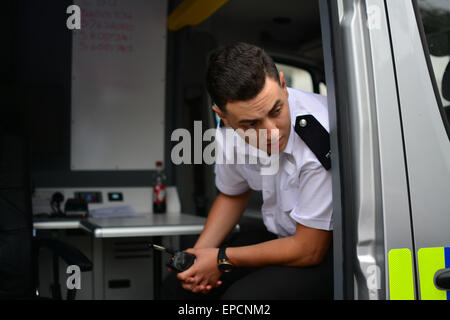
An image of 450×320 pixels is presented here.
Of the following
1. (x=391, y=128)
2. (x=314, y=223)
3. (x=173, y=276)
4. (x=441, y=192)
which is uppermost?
(x=391, y=128)

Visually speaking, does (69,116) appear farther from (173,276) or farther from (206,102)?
(173,276)

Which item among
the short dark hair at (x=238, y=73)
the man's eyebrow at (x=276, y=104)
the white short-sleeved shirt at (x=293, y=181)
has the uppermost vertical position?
the short dark hair at (x=238, y=73)

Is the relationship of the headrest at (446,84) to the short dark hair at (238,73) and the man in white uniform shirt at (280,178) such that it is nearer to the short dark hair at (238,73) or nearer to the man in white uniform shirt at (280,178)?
the man in white uniform shirt at (280,178)

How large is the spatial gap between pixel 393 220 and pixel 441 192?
Result: 0.49ft

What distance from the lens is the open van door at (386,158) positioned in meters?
1.10

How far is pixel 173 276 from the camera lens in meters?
1.97

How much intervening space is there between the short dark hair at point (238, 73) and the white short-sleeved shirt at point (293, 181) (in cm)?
21

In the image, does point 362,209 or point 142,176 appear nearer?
point 362,209

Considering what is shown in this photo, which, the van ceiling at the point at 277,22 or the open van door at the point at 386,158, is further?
the van ceiling at the point at 277,22

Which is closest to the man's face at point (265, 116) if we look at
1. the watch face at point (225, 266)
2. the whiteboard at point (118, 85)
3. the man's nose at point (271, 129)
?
the man's nose at point (271, 129)

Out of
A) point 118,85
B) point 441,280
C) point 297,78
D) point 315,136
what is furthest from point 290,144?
point 297,78

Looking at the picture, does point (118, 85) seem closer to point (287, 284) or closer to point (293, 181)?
point (293, 181)

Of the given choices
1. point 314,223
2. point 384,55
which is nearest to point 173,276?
point 314,223

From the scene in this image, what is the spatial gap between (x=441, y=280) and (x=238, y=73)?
0.81 metres
